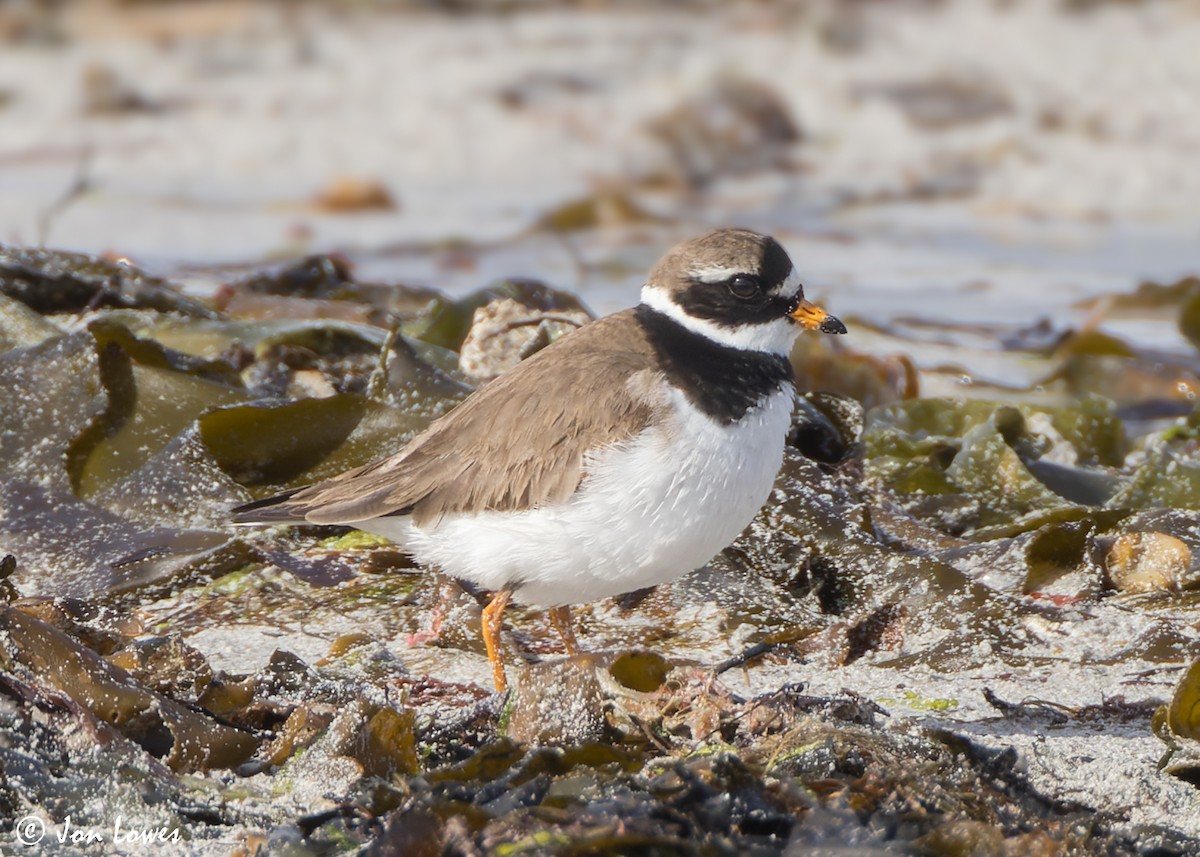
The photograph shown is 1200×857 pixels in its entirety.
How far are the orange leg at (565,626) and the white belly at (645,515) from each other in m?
0.18

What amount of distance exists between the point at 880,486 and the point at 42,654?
7.72ft

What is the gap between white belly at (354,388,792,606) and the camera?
320 centimetres

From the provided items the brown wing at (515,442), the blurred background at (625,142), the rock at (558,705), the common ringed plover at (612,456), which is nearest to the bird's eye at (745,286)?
the common ringed plover at (612,456)

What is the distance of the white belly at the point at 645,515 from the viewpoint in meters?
3.20

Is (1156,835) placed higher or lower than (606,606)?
higher

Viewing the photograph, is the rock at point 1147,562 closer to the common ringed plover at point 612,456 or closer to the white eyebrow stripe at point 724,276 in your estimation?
the common ringed plover at point 612,456

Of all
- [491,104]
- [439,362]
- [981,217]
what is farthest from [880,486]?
[491,104]

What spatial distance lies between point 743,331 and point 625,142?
23.3 ft

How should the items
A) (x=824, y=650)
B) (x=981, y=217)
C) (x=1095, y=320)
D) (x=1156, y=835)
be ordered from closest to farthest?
1. (x=1156, y=835)
2. (x=824, y=650)
3. (x=1095, y=320)
4. (x=981, y=217)

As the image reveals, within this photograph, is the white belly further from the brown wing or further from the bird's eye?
the bird's eye

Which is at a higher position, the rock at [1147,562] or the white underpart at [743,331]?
the white underpart at [743,331]

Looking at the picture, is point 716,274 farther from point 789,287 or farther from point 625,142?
point 625,142

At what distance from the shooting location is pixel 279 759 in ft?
9.08

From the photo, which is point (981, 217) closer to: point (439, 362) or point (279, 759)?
point (439, 362)
